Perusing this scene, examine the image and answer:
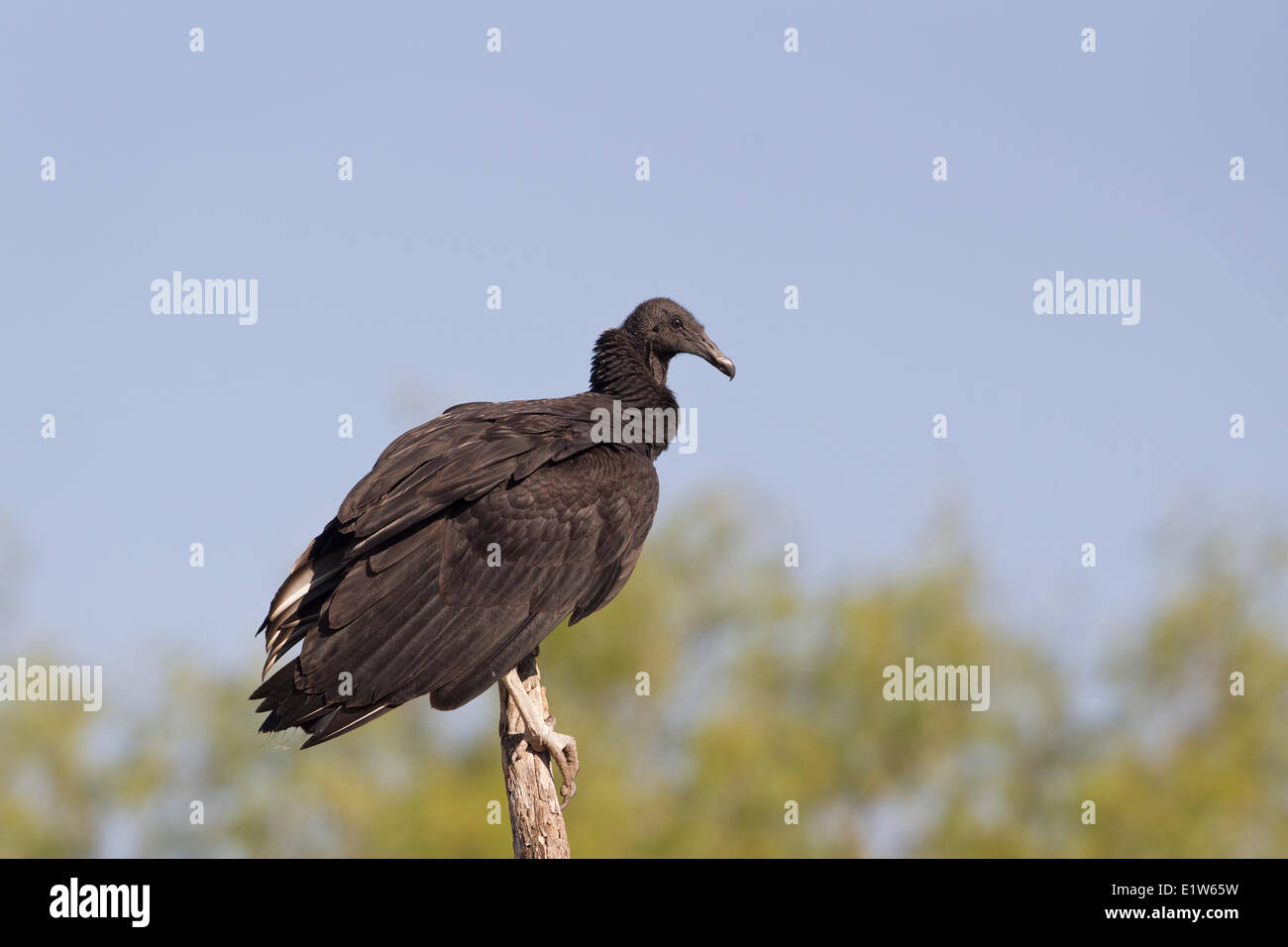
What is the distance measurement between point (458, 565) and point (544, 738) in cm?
92

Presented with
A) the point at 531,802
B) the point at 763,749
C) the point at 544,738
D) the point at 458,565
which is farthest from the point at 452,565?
the point at 763,749

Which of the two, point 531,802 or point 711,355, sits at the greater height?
point 711,355

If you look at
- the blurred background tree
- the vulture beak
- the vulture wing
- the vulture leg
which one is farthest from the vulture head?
the blurred background tree

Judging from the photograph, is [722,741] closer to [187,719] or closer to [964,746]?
[964,746]

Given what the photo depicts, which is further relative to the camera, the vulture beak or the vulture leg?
the vulture beak

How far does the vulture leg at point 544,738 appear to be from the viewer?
6.63 metres

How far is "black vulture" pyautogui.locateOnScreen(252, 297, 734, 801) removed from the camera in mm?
6312

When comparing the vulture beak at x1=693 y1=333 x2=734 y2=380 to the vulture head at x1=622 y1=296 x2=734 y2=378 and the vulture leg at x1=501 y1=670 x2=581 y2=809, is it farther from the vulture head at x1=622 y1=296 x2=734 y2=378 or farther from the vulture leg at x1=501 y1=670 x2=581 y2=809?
the vulture leg at x1=501 y1=670 x2=581 y2=809

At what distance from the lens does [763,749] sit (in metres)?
21.2

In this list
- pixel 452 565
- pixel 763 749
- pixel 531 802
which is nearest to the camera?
pixel 531 802

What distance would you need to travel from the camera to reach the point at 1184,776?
21719 millimetres

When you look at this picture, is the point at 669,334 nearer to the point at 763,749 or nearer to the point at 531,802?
the point at 531,802
